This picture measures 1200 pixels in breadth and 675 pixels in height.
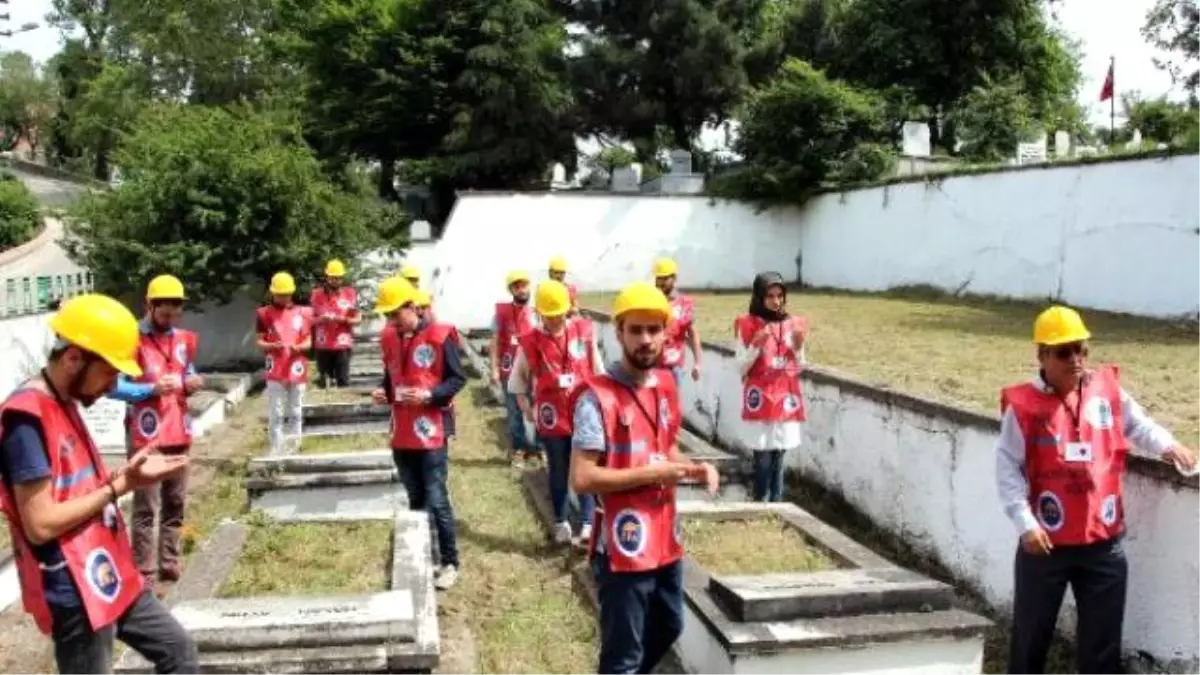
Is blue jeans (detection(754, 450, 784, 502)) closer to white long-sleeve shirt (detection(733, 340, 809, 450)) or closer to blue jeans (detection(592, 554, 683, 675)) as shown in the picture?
white long-sleeve shirt (detection(733, 340, 809, 450))

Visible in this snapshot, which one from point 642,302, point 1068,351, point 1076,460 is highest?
point 642,302

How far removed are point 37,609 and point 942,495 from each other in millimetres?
4575

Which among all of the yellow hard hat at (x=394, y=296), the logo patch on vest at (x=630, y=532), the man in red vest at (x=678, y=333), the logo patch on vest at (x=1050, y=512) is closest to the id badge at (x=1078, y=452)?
the logo patch on vest at (x=1050, y=512)

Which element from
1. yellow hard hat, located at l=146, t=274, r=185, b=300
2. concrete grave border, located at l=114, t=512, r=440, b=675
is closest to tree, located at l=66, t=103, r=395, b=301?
yellow hard hat, located at l=146, t=274, r=185, b=300

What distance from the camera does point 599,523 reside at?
3725 millimetres

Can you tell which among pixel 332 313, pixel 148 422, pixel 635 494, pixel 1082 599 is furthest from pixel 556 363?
pixel 332 313

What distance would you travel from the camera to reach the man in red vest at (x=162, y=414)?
233 inches

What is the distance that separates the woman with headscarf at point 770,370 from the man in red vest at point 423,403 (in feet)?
6.04

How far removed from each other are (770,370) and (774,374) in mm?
36

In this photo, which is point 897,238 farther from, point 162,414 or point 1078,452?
point 1078,452

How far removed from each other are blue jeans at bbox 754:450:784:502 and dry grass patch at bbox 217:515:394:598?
2.35m

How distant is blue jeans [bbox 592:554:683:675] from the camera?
141 inches

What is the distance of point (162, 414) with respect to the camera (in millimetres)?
5988

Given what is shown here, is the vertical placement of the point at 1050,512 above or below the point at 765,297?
below
